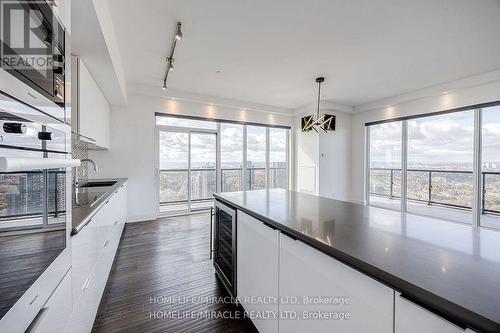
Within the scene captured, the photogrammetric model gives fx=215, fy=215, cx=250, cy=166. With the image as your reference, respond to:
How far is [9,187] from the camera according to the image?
0.59 metres

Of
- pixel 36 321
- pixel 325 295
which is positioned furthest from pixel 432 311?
pixel 36 321

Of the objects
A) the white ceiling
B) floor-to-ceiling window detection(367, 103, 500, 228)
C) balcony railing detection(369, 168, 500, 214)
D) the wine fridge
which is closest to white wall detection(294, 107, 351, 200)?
floor-to-ceiling window detection(367, 103, 500, 228)

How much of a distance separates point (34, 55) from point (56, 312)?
98 cm

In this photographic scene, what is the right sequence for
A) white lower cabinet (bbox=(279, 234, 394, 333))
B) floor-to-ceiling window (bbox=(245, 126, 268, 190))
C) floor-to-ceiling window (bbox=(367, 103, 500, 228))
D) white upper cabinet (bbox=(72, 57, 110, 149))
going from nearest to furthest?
white lower cabinet (bbox=(279, 234, 394, 333)), white upper cabinet (bbox=(72, 57, 110, 149)), floor-to-ceiling window (bbox=(367, 103, 500, 228)), floor-to-ceiling window (bbox=(245, 126, 268, 190))

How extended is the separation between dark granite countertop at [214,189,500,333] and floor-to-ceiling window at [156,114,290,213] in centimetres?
428

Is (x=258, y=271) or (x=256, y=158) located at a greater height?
(x=256, y=158)

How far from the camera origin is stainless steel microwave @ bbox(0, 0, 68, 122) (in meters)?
0.61

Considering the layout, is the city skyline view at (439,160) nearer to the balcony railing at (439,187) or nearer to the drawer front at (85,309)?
the balcony railing at (439,187)

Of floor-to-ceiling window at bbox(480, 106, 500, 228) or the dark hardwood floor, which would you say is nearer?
the dark hardwood floor

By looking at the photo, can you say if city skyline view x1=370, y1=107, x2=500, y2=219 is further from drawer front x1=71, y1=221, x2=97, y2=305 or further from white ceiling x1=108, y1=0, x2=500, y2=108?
drawer front x1=71, y1=221, x2=97, y2=305

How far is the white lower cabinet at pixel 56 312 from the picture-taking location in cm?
72

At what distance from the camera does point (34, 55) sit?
75 cm

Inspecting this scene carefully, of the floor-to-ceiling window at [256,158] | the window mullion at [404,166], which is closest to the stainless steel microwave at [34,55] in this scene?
the floor-to-ceiling window at [256,158]

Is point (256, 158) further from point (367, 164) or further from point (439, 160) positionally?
point (439, 160)
